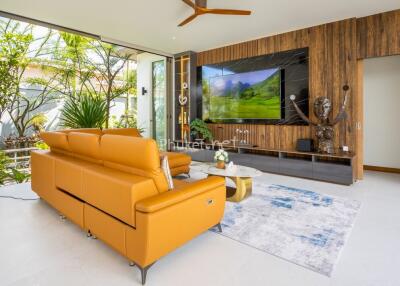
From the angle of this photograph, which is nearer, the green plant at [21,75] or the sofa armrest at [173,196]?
the sofa armrest at [173,196]

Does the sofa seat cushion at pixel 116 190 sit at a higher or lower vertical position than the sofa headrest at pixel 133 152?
lower

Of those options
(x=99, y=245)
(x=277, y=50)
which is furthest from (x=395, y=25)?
(x=99, y=245)

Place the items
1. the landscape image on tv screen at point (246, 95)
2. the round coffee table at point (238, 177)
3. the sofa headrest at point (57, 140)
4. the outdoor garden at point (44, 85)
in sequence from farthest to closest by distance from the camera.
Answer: the landscape image on tv screen at point (246, 95) → the outdoor garden at point (44, 85) → the round coffee table at point (238, 177) → the sofa headrest at point (57, 140)

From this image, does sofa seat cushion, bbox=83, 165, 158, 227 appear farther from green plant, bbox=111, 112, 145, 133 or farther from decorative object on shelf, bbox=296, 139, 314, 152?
green plant, bbox=111, 112, 145, 133

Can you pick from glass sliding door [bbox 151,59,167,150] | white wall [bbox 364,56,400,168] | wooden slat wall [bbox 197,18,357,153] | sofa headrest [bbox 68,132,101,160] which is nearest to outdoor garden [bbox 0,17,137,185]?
glass sliding door [bbox 151,59,167,150]

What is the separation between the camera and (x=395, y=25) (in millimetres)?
3822

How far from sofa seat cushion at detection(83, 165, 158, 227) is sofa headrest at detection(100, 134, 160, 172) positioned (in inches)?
3.8

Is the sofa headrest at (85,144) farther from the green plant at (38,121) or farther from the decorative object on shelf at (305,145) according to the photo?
the decorative object on shelf at (305,145)

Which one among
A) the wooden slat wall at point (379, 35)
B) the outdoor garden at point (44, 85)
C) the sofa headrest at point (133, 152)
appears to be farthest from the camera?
the outdoor garden at point (44, 85)

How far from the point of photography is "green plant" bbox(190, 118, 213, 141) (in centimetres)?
616

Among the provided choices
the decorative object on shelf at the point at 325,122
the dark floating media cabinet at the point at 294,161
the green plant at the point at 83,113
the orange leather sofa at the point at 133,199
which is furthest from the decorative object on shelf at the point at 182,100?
the orange leather sofa at the point at 133,199

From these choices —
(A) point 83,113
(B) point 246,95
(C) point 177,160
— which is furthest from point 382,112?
(A) point 83,113

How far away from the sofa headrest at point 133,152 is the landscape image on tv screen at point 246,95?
3.95 m

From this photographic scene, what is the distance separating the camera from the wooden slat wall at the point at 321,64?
425 centimetres
